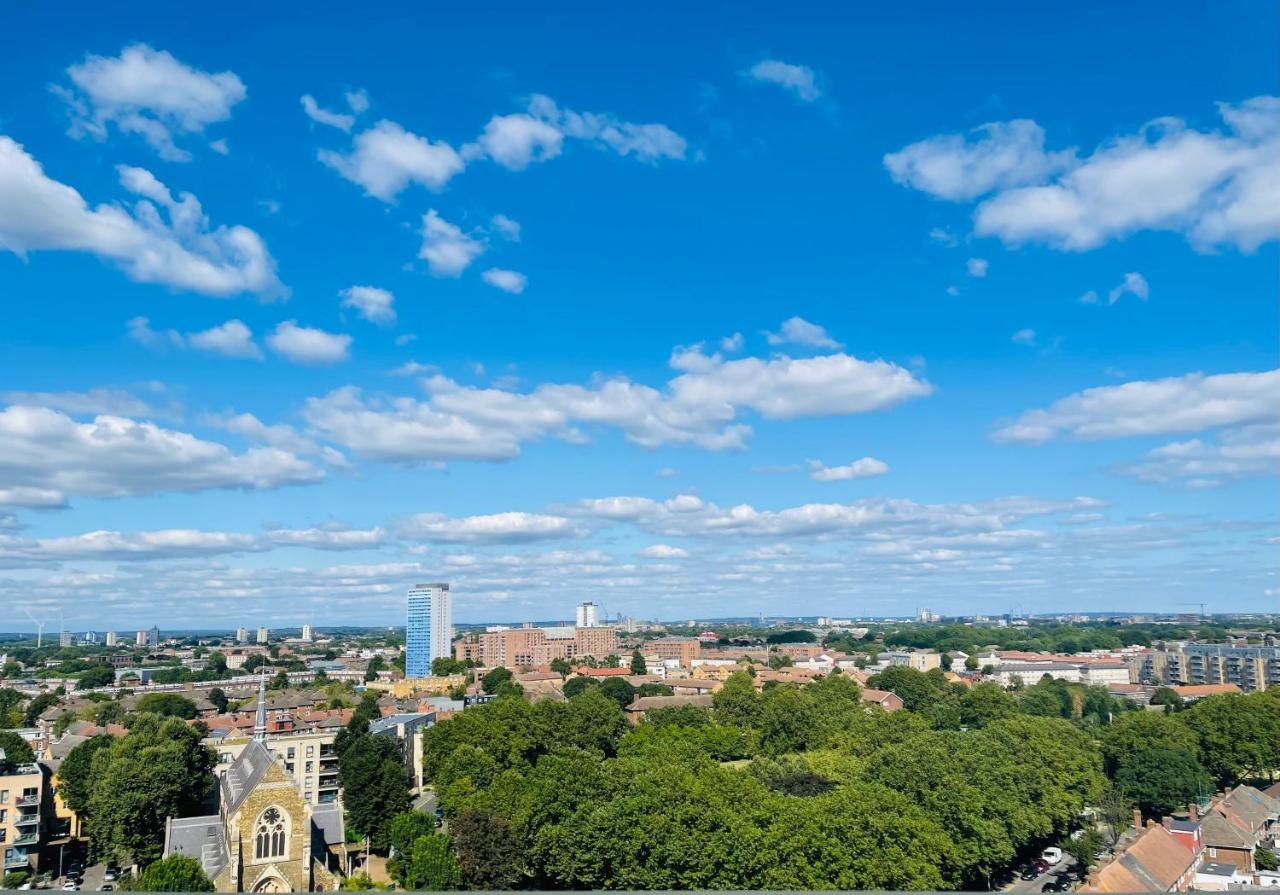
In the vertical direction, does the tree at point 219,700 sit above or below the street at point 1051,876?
below

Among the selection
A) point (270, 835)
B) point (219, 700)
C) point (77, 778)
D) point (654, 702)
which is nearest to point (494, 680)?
point (654, 702)

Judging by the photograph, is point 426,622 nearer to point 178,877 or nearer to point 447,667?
point 447,667

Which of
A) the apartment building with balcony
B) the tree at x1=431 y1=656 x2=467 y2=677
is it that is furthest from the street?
the tree at x1=431 y1=656 x2=467 y2=677

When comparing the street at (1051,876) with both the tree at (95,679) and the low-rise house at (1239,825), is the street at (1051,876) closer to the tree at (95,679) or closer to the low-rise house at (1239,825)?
the low-rise house at (1239,825)

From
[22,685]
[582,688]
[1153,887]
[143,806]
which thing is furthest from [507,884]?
[22,685]

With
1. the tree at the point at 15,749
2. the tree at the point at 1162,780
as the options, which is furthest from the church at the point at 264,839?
the tree at the point at 1162,780

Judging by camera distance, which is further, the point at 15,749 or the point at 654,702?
the point at 654,702

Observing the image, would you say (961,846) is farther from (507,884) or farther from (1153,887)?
(507,884)
